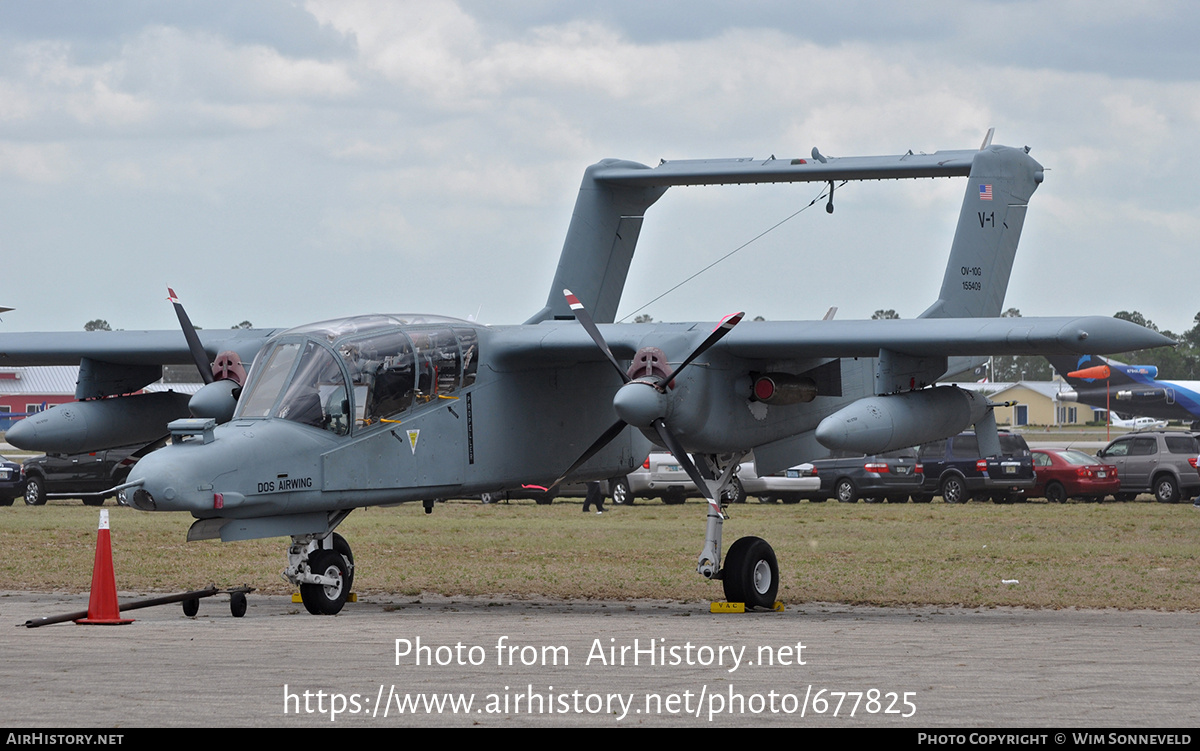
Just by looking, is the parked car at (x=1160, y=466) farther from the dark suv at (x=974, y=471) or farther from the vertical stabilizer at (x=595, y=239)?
the vertical stabilizer at (x=595, y=239)

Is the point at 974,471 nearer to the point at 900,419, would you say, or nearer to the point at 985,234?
the point at 985,234

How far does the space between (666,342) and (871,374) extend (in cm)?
420

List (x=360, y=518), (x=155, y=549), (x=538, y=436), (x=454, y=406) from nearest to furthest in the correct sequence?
(x=454, y=406), (x=538, y=436), (x=155, y=549), (x=360, y=518)

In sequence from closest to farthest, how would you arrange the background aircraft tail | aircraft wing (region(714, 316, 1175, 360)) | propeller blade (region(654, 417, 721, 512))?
aircraft wing (region(714, 316, 1175, 360)), propeller blade (region(654, 417, 721, 512)), the background aircraft tail

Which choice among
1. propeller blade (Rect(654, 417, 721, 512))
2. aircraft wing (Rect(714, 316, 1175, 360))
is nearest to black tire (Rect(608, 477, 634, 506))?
propeller blade (Rect(654, 417, 721, 512))

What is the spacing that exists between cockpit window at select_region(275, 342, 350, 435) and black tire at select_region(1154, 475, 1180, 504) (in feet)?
91.8

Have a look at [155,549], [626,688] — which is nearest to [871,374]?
[626,688]

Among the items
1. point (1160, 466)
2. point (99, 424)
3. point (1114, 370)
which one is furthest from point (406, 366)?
point (1114, 370)

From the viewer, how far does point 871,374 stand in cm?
1948

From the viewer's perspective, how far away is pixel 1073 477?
123 ft

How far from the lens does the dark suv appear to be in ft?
123

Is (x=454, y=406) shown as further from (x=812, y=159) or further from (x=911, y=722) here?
(x=911, y=722)

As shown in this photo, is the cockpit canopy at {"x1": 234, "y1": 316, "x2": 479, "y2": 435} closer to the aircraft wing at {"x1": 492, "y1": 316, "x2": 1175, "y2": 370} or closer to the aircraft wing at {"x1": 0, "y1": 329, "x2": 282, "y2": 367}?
the aircraft wing at {"x1": 492, "y1": 316, "x2": 1175, "y2": 370}

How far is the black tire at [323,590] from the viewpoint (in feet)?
51.4
